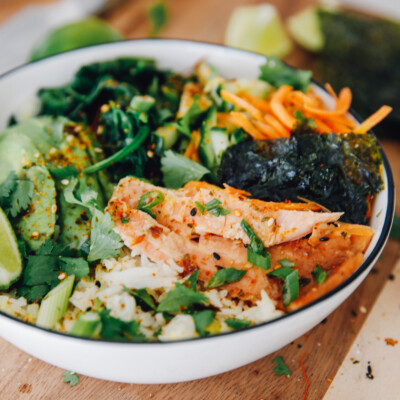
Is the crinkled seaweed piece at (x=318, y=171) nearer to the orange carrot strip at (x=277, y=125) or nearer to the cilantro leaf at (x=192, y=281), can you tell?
the orange carrot strip at (x=277, y=125)

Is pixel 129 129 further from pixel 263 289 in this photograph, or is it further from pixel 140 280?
pixel 263 289

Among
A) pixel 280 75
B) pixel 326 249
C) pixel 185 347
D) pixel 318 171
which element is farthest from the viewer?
pixel 280 75

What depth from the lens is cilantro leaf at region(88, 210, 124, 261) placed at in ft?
5.75

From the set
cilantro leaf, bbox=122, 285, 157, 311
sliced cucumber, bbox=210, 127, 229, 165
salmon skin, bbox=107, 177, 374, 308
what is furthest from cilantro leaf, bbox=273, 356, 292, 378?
sliced cucumber, bbox=210, 127, 229, 165

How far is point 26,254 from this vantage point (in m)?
1.83

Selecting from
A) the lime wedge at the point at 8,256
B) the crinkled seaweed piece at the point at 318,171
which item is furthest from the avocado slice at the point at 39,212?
the crinkled seaweed piece at the point at 318,171

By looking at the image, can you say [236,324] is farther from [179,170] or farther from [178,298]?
[179,170]

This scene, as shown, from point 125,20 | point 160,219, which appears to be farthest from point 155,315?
point 125,20

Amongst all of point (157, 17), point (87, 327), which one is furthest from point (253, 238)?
point (157, 17)

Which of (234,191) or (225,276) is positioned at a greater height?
(234,191)

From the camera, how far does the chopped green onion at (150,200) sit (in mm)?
1803

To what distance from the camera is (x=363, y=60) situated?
3.10 meters

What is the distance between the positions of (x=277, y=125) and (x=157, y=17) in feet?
6.40

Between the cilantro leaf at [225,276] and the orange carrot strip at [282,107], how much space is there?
0.84 meters
